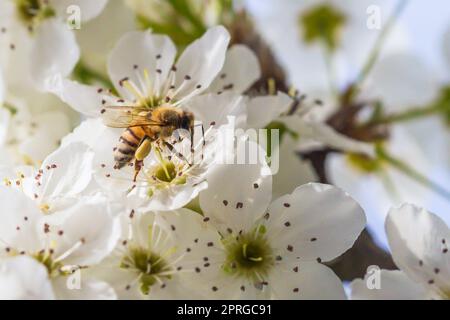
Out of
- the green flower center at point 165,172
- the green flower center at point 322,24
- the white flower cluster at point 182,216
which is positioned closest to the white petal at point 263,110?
the white flower cluster at point 182,216

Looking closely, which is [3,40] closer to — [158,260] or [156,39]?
[156,39]

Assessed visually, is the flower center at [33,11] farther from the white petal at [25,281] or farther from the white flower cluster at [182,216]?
the white petal at [25,281]

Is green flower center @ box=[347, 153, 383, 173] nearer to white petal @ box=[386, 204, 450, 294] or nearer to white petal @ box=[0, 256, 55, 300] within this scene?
white petal @ box=[386, 204, 450, 294]

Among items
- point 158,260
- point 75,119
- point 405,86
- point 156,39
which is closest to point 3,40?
Answer: point 75,119

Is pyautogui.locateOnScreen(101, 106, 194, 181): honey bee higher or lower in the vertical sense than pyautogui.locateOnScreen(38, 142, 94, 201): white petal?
higher

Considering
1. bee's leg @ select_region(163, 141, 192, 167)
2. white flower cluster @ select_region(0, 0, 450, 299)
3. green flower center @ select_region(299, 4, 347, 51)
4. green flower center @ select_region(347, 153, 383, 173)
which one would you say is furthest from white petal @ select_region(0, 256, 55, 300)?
green flower center @ select_region(299, 4, 347, 51)

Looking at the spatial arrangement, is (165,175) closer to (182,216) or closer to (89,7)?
(182,216)
